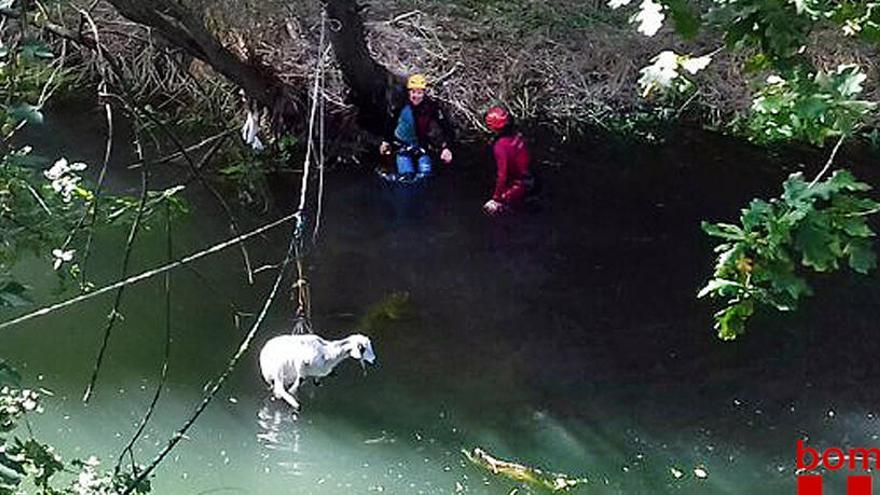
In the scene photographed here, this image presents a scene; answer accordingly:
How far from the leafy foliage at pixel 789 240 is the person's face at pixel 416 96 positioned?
10.2 feet

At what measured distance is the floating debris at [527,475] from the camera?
257 centimetres

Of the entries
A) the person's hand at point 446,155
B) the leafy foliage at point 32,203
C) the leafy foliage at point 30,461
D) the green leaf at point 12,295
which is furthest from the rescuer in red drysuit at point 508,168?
the green leaf at point 12,295

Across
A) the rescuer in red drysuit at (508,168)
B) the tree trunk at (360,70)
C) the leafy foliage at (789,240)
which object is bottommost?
the leafy foliage at (789,240)

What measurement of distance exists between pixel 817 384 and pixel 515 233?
1147 millimetres

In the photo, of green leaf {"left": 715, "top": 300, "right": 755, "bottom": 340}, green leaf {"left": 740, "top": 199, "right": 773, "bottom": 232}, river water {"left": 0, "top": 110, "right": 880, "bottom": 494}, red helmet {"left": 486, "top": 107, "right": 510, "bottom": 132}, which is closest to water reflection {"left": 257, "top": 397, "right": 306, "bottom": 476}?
river water {"left": 0, "top": 110, "right": 880, "bottom": 494}

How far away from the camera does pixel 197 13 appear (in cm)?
425

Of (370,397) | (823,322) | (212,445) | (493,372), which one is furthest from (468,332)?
(823,322)

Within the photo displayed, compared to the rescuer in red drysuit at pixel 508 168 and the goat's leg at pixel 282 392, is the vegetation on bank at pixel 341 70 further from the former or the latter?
the rescuer in red drysuit at pixel 508 168

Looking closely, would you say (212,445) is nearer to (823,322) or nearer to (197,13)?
(823,322)

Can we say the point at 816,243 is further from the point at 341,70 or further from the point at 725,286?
the point at 341,70

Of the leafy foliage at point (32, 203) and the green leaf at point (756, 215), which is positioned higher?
the leafy foliage at point (32, 203)

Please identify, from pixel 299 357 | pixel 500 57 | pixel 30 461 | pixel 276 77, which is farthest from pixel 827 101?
pixel 500 57

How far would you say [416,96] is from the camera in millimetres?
4125

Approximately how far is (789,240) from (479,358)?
207 cm
